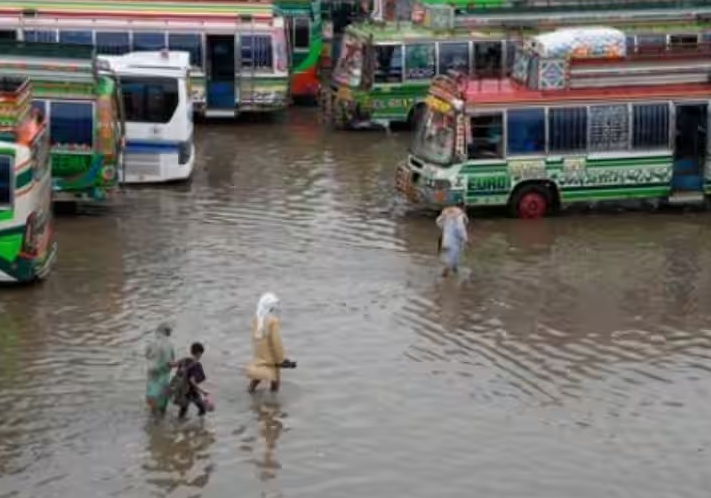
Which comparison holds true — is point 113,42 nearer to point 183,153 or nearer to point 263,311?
point 183,153

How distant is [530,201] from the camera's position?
2338 cm

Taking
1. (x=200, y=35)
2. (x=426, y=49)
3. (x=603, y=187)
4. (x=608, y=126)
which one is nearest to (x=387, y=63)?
(x=426, y=49)

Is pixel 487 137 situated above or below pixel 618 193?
above

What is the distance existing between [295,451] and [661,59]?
12906 millimetres

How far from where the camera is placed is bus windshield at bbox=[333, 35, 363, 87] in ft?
103

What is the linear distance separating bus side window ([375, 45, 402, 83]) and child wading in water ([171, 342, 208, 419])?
17715 mm

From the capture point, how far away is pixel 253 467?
13.1 metres

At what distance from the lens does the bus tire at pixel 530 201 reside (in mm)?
23336

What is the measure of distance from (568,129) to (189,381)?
11.2m

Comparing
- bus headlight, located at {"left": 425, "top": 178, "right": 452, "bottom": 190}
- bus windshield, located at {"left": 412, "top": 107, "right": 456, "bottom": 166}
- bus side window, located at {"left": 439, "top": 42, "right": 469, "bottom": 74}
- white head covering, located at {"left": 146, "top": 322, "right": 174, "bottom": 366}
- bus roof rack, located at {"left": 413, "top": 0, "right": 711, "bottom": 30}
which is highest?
bus roof rack, located at {"left": 413, "top": 0, "right": 711, "bottom": 30}

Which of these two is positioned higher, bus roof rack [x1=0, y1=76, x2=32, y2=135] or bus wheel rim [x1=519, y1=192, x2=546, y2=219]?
bus roof rack [x1=0, y1=76, x2=32, y2=135]

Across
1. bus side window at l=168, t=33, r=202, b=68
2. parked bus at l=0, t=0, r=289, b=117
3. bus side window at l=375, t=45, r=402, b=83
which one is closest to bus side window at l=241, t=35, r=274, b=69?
parked bus at l=0, t=0, r=289, b=117

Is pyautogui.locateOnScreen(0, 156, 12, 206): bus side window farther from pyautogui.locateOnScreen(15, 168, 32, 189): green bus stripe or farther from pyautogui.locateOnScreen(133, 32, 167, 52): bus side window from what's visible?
pyautogui.locateOnScreen(133, 32, 167, 52): bus side window

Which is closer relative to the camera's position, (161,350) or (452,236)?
(161,350)
